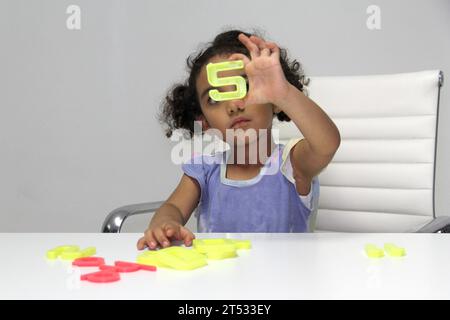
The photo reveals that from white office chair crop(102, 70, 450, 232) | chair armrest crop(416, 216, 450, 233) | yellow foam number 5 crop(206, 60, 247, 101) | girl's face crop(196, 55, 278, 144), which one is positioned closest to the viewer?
yellow foam number 5 crop(206, 60, 247, 101)

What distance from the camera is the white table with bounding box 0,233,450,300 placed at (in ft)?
1.83

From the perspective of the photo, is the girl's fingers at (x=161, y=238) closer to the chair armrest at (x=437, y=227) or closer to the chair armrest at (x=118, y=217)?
the chair armrest at (x=118, y=217)

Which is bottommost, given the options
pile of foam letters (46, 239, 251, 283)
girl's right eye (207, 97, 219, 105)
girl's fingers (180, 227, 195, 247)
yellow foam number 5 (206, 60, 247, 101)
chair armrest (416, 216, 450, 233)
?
chair armrest (416, 216, 450, 233)

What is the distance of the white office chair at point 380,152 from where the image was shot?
1388mm

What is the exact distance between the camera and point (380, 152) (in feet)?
4.76

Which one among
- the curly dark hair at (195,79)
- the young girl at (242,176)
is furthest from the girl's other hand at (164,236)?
the curly dark hair at (195,79)

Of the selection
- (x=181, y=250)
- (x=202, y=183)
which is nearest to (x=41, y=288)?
(x=181, y=250)

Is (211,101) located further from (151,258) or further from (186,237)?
→ (151,258)

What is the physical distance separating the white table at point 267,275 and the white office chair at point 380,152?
54 centimetres

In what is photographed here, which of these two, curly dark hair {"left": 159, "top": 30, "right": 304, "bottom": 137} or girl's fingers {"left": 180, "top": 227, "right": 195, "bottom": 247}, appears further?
curly dark hair {"left": 159, "top": 30, "right": 304, "bottom": 137}

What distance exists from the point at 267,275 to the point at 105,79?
169 centimetres

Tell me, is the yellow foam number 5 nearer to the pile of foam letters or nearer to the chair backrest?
the pile of foam letters

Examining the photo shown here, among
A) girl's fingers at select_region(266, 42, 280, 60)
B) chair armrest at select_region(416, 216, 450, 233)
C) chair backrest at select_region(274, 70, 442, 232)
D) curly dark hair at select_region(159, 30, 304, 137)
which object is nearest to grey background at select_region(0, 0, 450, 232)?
curly dark hair at select_region(159, 30, 304, 137)
